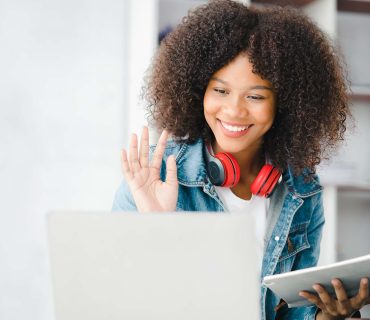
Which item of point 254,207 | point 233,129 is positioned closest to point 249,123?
point 233,129

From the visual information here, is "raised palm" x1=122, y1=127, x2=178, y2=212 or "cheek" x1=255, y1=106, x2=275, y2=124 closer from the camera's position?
"raised palm" x1=122, y1=127, x2=178, y2=212

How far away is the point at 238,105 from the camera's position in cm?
173

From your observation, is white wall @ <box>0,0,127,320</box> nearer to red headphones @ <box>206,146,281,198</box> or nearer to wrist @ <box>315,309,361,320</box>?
red headphones @ <box>206,146,281,198</box>

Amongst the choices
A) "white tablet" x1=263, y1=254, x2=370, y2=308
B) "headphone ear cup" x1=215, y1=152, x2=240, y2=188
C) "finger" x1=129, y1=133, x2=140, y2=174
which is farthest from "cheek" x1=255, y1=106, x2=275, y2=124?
"white tablet" x1=263, y1=254, x2=370, y2=308

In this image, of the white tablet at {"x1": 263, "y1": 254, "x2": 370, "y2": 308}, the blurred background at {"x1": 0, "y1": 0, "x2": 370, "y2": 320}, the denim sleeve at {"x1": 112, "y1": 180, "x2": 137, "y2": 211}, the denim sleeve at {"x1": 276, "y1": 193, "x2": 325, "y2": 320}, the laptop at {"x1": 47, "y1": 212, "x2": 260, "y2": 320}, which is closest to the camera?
the laptop at {"x1": 47, "y1": 212, "x2": 260, "y2": 320}

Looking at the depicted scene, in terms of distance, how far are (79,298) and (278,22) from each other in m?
0.99

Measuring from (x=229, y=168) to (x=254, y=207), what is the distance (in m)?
0.18

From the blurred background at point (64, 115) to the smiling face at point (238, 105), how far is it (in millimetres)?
1231

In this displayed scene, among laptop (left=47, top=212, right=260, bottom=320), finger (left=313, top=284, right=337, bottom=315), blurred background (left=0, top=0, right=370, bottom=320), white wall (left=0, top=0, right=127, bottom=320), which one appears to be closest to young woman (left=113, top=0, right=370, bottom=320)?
finger (left=313, top=284, right=337, bottom=315)

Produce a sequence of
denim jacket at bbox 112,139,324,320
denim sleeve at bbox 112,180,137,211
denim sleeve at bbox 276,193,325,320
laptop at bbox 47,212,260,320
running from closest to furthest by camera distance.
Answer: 1. laptop at bbox 47,212,260,320
2. denim sleeve at bbox 112,180,137,211
3. denim jacket at bbox 112,139,324,320
4. denim sleeve at bbox 276,193,325,320

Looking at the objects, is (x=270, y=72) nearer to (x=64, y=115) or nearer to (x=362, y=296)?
(x=362, y=296)

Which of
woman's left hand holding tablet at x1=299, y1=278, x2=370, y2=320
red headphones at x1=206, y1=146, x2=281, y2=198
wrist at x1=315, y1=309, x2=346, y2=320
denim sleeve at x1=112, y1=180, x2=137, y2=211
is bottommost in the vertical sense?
wrist at x1=315, y1=309, x2=346, y2=320

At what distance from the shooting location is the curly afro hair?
5.76 feet

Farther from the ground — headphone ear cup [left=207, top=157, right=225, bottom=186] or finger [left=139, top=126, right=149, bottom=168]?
finger [left=139, top=126, right=149, bottom=168]
